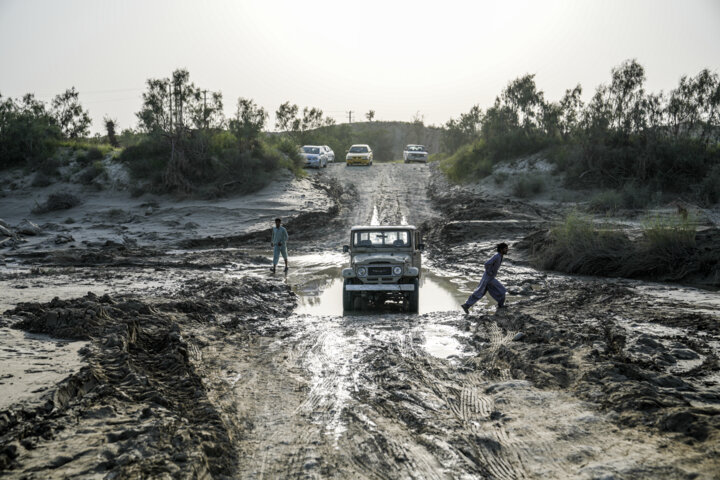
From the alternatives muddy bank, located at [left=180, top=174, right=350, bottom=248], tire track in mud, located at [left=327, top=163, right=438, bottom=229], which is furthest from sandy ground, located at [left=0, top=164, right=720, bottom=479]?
tire track in mud, located at [left=327, top=163, right=438, bottom=229]

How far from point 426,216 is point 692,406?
22.1 meters

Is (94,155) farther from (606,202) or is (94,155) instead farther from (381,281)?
(606,202)

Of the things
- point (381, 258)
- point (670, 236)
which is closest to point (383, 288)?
point (381, 258)

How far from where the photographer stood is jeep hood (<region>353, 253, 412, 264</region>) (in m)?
11.7

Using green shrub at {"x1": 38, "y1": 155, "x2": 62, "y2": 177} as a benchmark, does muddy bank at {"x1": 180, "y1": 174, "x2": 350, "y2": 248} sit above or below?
below

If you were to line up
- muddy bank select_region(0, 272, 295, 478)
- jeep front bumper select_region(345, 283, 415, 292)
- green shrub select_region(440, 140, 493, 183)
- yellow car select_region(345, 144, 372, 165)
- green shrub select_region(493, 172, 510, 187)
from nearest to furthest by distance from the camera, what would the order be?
muddy bank select_region(0, 272, 295, 478) < jeep front bumper select_region(345, 283, 415, 292) < green shrub select_region(493, 172, 510, 187) < green shrub select_region(440, 140, 493, 183) < yellow car select_region(345, 144, 372, 165)

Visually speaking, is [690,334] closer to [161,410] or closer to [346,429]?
[346,429]

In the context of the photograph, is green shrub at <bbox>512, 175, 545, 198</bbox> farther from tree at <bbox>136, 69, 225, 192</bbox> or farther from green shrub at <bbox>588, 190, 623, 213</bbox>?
tree at <bbox>136, 69, 225, 192</bbox>

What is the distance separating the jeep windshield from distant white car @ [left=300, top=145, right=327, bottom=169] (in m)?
27.2

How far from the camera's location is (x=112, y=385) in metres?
6.58

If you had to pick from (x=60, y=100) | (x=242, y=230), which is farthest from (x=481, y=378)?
(x=60, y=100)

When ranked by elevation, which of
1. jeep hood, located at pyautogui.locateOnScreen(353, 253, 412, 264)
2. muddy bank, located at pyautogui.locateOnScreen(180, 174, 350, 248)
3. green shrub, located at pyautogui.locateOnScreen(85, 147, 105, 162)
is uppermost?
green shrub, located at pyautogui.locateOnScreen(85, 147, 105, 162)

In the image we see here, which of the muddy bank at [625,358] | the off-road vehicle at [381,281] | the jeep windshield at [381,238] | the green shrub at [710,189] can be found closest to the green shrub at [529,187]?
the green shrub at [710,189]

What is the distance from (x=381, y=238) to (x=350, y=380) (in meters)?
5.90
